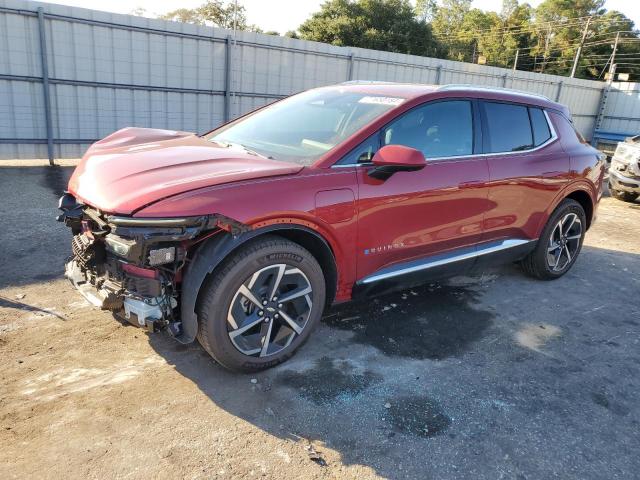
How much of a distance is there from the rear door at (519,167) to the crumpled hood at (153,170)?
192 centimetres

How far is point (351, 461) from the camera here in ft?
8.03

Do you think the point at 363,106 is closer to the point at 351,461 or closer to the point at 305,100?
the point at 305,100

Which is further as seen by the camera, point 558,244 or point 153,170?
point 558,244

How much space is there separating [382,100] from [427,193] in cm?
76

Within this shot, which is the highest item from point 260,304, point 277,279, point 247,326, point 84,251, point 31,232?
Result: point 84,251

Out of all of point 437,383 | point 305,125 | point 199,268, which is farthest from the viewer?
point 305,125

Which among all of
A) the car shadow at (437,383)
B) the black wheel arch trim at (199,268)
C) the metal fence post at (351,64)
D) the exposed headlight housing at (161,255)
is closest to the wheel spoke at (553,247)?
the car shadow at (437,383)

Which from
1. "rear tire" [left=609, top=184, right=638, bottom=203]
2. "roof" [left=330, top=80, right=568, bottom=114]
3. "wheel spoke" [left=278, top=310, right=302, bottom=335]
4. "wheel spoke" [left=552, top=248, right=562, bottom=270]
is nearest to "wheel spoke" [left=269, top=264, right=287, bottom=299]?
"wheel spoke" [left=278, top=310, right=302, bottom=335]

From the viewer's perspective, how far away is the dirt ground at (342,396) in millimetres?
2426

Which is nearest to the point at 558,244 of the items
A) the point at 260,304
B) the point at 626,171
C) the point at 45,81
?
the point at 260,304

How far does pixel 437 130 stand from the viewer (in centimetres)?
376

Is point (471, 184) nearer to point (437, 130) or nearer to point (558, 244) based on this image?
point (437, 130)

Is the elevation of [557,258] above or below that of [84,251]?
below

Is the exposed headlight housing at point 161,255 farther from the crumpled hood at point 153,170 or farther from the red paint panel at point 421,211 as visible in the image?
the red paint panel at point 421,211
